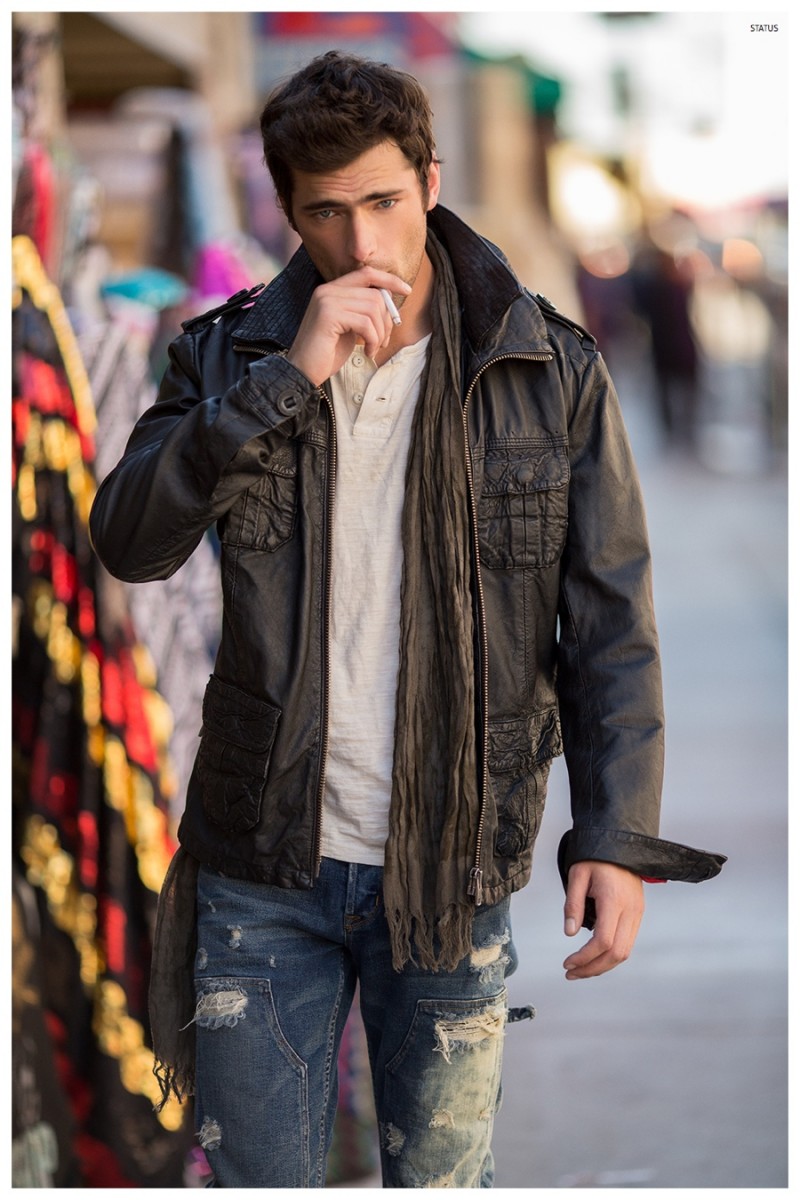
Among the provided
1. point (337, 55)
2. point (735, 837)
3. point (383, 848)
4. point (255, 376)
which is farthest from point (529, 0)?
point (735, 837)

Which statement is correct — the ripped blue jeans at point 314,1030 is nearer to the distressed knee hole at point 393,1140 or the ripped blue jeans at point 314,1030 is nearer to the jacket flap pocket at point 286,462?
the distressed knee hole at point 393,1140

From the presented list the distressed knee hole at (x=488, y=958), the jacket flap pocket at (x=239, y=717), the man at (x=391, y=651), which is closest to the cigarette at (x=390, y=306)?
the man at (x=391, y=651)

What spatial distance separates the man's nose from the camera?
2.29 metres

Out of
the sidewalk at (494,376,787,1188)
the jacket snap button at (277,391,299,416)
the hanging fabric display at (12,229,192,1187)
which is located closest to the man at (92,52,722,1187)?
the jacket snap button at (277,391,299,416)

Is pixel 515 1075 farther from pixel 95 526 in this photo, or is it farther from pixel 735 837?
pixel 95 526

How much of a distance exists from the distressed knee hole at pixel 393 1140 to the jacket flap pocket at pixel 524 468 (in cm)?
99

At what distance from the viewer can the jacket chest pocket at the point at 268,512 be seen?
2.36m

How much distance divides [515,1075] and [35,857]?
5.61ft

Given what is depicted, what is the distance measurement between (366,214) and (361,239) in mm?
41

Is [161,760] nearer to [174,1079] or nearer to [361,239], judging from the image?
[174,1079]

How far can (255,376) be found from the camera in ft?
7.43

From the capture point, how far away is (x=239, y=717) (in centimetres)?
238

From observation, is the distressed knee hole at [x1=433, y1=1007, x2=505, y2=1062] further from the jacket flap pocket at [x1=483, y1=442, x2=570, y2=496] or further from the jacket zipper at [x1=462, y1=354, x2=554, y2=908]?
the jacket flap pocket at [x1=483, y1=442, x2=570, y2=496]

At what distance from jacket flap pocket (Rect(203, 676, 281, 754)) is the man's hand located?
50cm
